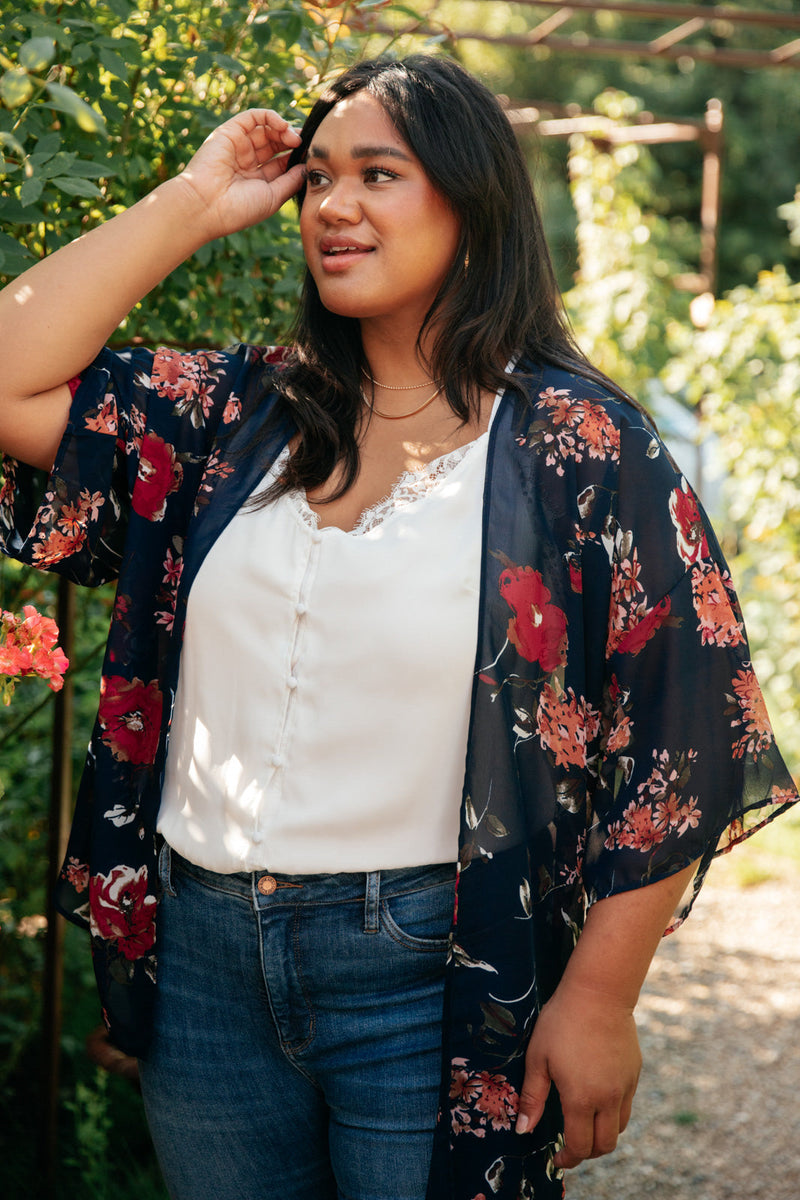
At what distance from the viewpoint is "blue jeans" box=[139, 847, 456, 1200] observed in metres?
1.42

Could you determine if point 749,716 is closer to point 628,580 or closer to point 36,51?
point 628,580

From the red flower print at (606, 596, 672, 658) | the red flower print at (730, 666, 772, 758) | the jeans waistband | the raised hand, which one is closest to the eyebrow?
the raised hand

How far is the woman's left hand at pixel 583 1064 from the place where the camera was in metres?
1.39

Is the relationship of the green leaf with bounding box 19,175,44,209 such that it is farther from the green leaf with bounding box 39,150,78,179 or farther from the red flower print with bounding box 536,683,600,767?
the red flower print with bounding box 536,683,600,767

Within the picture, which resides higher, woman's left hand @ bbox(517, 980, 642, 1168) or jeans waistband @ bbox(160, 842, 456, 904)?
jeans waistband @ bbox(160, 842, 456, 904)

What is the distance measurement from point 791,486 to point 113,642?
4098mm

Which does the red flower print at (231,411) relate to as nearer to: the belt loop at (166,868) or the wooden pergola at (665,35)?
the belt loop at (166,868)

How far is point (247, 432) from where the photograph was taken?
1667mm

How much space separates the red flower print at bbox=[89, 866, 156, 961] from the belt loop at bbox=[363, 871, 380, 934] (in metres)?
0.35

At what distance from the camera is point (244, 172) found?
1.78 meters

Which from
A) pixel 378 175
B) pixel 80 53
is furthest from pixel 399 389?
pixel 80 53

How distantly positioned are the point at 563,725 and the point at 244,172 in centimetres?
97

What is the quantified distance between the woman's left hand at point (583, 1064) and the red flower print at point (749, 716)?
338 mm

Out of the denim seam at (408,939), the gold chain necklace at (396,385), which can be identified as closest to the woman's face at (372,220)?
the gold chain necklace at (396,385)
